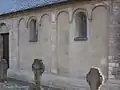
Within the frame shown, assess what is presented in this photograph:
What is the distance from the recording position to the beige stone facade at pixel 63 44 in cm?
1276

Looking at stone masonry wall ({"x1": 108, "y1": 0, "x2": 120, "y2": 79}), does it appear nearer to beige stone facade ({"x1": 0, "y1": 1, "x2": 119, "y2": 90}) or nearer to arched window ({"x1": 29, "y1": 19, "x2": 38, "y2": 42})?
beige stone facade ({"x1": 0, "y1": 1, "x2": 119, "y2": 90})

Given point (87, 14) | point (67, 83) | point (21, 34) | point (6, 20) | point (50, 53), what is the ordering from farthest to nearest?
point (6, 20) → point (21, 34) → point (50, 53) → point (67, 83) → point (87, 14)

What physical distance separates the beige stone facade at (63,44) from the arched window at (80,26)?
17 centimetres

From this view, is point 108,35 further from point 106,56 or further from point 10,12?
point 10,12

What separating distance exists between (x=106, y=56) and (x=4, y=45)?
10.0 metres

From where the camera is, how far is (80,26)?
45.9 ft

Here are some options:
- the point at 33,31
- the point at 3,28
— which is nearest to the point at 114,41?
the point at 33,31

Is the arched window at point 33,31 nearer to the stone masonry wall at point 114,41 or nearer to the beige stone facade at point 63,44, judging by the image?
the beige stone facade at point 63,44

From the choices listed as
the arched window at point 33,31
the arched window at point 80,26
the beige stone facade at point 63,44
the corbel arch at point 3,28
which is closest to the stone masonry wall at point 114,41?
the beige stone facade at point 63,44

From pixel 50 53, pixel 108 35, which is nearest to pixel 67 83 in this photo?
pixel 50 53

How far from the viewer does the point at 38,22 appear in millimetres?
16453

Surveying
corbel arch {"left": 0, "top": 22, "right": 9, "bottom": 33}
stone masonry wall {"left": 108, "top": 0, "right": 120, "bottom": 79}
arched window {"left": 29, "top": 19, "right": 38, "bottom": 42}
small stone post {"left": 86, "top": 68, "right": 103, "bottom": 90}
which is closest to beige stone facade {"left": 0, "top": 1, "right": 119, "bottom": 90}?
stone masonry wall {"left": 108, "top": 0, "right": 120, "bottom": 79}

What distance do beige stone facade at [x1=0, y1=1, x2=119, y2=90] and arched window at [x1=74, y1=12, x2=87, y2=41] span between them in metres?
0.17

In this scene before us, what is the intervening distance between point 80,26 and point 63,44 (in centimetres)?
130
